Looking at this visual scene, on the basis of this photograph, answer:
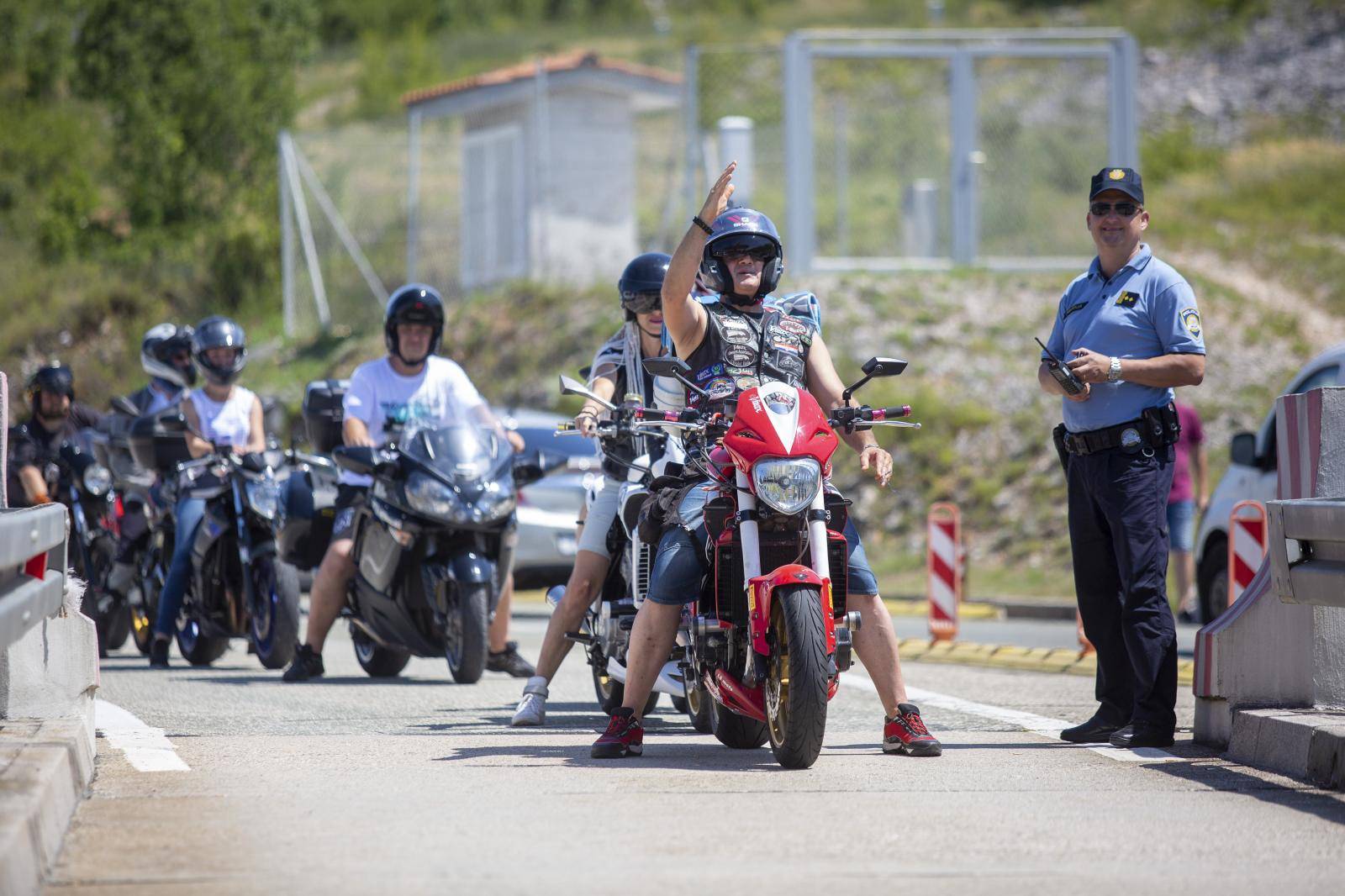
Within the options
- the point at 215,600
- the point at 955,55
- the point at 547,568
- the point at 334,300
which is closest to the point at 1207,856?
the point at 215,600

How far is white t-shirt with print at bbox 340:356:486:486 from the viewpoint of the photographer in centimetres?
1086

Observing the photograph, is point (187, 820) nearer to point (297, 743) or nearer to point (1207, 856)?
point (297, 743)

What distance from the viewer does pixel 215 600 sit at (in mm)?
11969

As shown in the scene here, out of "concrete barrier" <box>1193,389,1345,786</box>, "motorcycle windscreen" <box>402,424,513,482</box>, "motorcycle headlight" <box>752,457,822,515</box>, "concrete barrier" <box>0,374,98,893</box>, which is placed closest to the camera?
"concrete barrier" <box>0,374,98,893</box>

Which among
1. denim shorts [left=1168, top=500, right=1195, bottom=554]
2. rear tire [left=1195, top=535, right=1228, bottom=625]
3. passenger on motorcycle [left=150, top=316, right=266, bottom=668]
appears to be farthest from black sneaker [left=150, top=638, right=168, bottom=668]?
denim shorts [left=1168, top=500, right=1195, bottom=554]

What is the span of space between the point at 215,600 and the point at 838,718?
4.54 meters

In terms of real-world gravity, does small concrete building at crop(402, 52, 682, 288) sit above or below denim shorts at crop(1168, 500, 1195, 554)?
above

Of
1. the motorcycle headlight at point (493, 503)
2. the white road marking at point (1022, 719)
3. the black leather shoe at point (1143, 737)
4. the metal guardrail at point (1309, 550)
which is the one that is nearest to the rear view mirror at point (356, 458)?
the motorcycle headlight at point (493, 503)

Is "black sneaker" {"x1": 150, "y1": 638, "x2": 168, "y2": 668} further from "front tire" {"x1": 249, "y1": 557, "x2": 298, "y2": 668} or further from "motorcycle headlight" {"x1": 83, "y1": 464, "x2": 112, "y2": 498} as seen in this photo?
"motorcycle headlight" {"x1": 83, "y1": 464, "x2": 112, "y2": 498}

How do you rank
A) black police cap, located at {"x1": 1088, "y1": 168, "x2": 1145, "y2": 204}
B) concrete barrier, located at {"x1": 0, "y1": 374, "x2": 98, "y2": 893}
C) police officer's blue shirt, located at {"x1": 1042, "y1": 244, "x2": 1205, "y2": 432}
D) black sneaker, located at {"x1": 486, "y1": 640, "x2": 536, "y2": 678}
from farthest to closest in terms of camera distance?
black sneaker, located at {"x1": 486, "y1": 640, "x2": 536, "y2": 678}
black police cap, located at {"x1": 1088, "y1": 168, "x2": 1145, "y2": 204}
police officer's blue shirt, located at {"x1": 1042, "y1": 244, "x2": 1205, "y2": 432}
concrete barrier, located at {"x1": 0, "y1": 374, "x2": 98, "y2": 893}

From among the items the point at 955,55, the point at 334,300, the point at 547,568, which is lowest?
the point at 547,568

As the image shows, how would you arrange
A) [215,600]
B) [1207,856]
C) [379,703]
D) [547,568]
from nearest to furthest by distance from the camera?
1. [1207,856]
2. [379,703]
3. [215,600]
4. [547,568]

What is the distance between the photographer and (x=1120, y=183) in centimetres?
795

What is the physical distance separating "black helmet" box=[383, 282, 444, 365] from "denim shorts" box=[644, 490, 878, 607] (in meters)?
3.85
